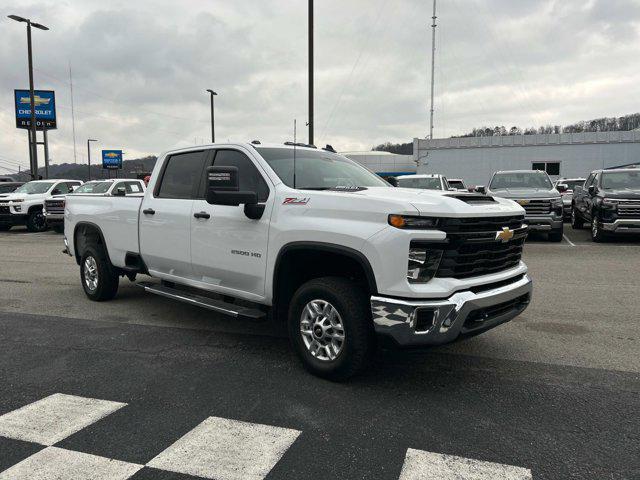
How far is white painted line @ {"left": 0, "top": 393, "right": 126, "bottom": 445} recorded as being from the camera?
3316mm

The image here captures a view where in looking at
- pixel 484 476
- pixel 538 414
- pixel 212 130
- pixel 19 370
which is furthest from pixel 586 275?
pixel 212 130

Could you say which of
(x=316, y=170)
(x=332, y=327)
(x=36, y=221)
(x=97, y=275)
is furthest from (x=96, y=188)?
(x=332, y=327)

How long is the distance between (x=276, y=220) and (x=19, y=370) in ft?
8.33

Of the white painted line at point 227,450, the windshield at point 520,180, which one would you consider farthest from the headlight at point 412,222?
the windshield at point 520,180

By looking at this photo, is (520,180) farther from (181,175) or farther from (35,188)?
(35,188)

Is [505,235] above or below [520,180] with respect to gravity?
below

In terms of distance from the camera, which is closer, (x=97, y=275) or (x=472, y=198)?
(x=472, y=198)

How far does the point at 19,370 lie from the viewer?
14.7ft

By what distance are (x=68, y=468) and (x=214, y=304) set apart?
218 cm

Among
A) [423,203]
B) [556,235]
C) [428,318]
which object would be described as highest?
[423,203]

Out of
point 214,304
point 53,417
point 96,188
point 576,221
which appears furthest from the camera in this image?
point 96,188

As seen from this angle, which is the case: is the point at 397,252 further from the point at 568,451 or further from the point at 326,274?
the point at 568,451

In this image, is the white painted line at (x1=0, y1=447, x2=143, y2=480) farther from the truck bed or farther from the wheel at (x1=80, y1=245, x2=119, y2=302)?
the wheel at (x1=80, y1=245, x2=119, y2=302)

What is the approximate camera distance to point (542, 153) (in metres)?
35.9
